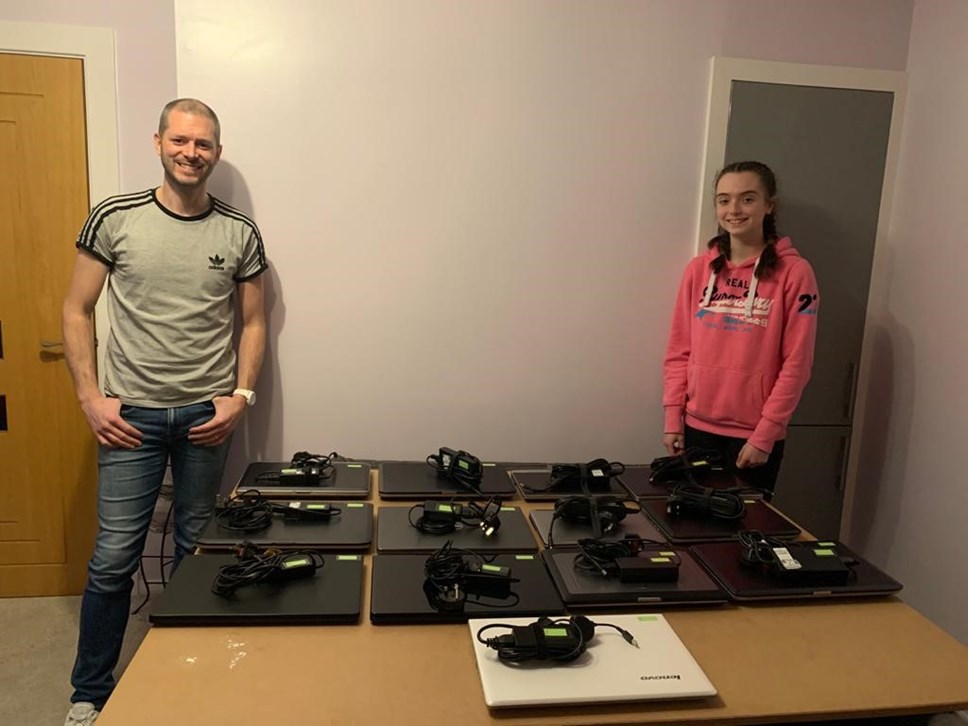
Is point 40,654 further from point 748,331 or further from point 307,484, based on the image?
point 748,331

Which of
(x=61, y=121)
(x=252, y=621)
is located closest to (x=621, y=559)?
(x=252, y=621)

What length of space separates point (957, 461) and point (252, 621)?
2.24 metres

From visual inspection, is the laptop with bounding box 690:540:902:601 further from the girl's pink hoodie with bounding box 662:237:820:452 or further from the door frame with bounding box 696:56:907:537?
the door frame with bounding box 696:56:907:537

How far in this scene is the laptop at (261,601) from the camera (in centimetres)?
126

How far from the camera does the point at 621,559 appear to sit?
4.79 feet

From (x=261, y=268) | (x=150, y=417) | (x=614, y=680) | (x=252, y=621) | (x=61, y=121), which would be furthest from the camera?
(x=61, y=121)

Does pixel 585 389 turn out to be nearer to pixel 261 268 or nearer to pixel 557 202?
pixel 557 202

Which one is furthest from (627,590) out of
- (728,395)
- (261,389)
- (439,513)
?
(261,389)

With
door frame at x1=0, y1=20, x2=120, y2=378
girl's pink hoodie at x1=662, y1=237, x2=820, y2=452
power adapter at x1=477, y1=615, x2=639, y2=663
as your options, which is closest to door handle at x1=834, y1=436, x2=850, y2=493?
girl's pink hoodie at x1=662, y1=237, x2=820, y2=452

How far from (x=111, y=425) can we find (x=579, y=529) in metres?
1.34

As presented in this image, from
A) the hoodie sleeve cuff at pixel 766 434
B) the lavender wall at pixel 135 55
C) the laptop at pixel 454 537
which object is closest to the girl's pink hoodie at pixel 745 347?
the hoodie sleeve cuff at pixel 766 434

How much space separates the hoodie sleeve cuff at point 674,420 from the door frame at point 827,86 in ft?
1.99

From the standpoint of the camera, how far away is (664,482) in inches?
81.1

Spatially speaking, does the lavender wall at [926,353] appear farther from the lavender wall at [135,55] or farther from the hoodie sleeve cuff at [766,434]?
the lavender wall at [135,55]
